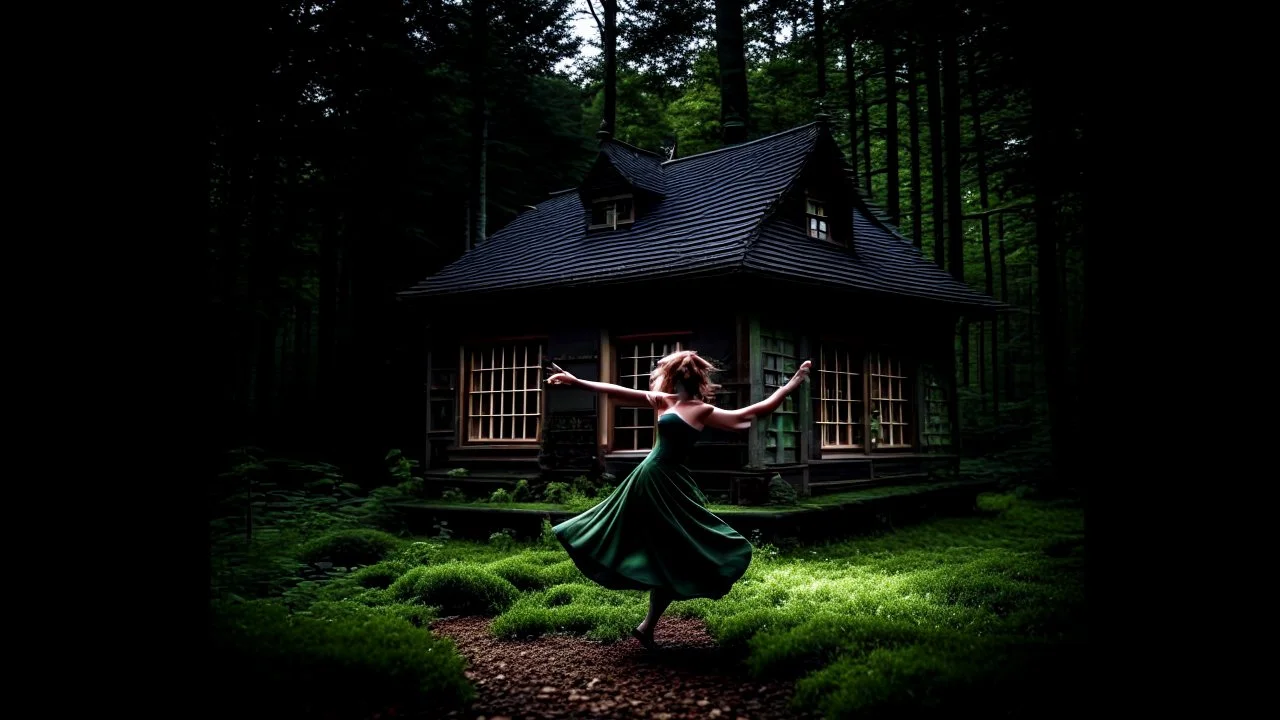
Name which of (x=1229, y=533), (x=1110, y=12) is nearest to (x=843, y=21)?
(x=1110, y=12)

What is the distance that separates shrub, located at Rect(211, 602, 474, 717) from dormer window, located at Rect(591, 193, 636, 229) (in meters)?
9.73

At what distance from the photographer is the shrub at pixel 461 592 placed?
6512mm

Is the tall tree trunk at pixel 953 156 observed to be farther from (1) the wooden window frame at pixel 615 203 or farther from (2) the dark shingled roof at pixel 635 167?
(1) the wooden window frame at pixel 615 203

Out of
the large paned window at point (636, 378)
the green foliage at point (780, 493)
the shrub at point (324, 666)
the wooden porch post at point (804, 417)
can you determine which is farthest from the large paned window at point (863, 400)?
the shrub at point (324, 666)

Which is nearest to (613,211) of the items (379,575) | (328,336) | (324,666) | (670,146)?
(670,146)

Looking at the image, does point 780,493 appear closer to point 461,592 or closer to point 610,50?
point 461,592

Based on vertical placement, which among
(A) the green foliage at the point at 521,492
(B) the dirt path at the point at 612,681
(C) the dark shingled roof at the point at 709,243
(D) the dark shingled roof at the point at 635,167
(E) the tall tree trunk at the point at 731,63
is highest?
(E) the tall tree trunk at the point at 731,63

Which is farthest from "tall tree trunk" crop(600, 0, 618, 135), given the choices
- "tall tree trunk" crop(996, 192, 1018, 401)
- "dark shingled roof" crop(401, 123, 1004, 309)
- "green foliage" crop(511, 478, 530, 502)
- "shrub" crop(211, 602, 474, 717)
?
"shrub" crop(211, 602, 474, 717)

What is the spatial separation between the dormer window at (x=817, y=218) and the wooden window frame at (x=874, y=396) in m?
1.98

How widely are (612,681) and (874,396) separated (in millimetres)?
9518

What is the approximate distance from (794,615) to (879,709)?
1752mm

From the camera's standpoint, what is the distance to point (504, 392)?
12.9 meters

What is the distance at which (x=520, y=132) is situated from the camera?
78.8 ft

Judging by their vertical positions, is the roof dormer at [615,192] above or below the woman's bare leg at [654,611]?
above
